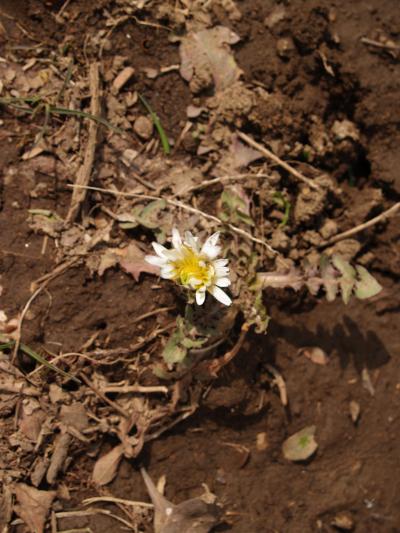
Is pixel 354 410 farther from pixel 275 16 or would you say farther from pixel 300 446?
pixel 275 16

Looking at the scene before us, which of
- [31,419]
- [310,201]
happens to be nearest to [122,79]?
[310,201]

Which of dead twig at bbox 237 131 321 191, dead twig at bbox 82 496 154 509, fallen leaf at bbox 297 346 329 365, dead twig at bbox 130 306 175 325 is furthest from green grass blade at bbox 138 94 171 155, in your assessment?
dead twig at bbox 82 496 154 509

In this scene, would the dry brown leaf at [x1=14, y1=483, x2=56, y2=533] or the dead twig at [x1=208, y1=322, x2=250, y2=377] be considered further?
the dead twig at [x1=208, y1=322, x2=250, y2=377]

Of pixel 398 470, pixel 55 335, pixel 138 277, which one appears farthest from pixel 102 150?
pixel 398 470

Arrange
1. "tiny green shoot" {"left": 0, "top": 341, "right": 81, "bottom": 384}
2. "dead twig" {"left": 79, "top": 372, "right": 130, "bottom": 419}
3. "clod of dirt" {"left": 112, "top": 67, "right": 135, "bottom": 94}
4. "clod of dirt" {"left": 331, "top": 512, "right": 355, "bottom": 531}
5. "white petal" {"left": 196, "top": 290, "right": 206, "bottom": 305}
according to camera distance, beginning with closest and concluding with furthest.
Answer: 1. "white petal" {"left": 196, "top": 290, "right": 206, "bottom": 305}
2. "tiny green shoot" {"left": 0, "top": 341, "right": 81, "bottom": 384}
3. "dead twig" {"left": 79, "top": 372, "right": 130, "bottom": 419}
4. "clod of dirt" {"left": 112, "top": 67, "right": 135, "bottom": 94}
5. "clod of dirt" {"left": 331, "top": 512, "right": 355, "bottom": 531}

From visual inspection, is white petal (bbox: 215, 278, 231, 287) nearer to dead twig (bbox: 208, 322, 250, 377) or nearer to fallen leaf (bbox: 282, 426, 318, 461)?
dead twig (bbox: 208, 322, 250, 377)

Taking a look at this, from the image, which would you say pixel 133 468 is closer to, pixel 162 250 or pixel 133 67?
pixel 162 250

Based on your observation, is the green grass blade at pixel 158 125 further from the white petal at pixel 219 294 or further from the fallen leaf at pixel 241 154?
the white petal at pixel 219 294
